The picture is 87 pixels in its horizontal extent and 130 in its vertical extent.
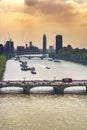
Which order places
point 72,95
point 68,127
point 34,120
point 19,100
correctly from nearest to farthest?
point 68,127 → point 34,120 → point 19,100 → point 72,95

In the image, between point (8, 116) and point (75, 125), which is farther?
point (8, 116)

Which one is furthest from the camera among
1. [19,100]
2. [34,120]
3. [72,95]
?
[72,95]

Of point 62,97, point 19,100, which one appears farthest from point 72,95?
point 19,100

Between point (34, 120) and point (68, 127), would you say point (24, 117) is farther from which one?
point (68, 127)

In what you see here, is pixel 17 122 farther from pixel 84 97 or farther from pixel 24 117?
pixel 84 97

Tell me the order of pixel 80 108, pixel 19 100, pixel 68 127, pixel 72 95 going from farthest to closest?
pixel 72 95, pixel 19 100, pixel 80 108, pixel 68 127

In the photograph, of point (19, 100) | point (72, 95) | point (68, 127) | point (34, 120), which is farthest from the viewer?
point (72, 95)

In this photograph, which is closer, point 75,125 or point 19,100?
point 75,125

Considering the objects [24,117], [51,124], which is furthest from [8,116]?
[51,124]
